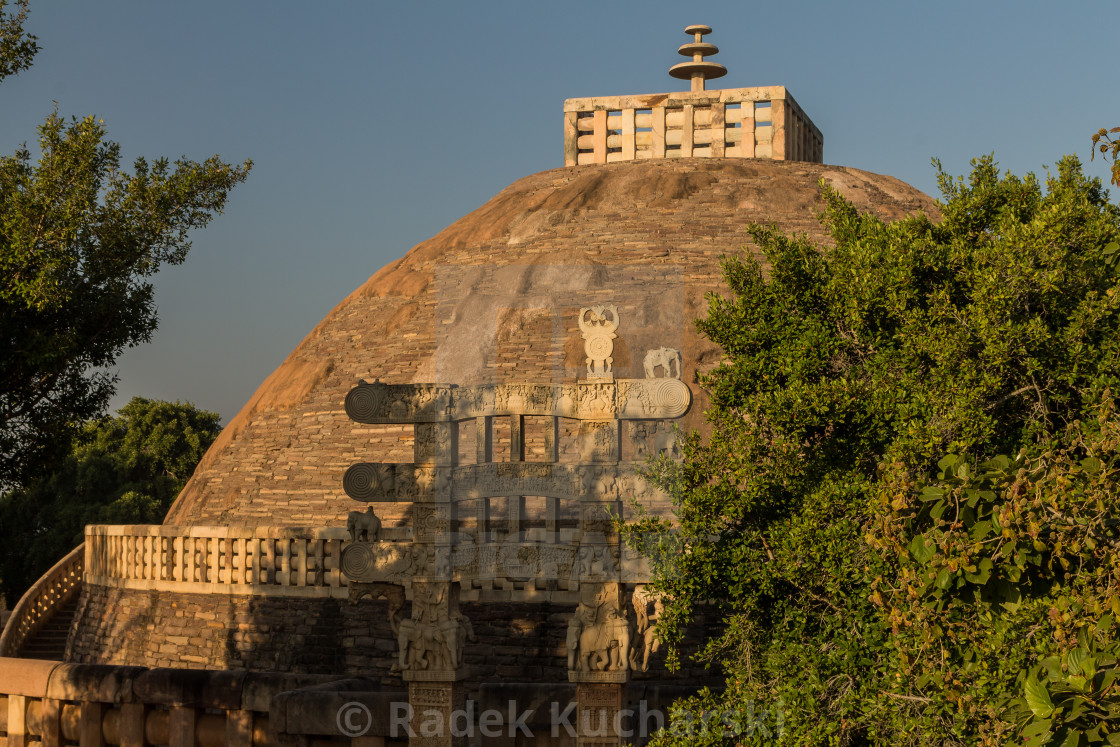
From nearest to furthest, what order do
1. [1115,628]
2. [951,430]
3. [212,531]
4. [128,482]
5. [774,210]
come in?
[1115,628]
[951,430]
[212,531]
[774,210]
[128,482]

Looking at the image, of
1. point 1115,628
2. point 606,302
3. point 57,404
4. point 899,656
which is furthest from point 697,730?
point 606,302

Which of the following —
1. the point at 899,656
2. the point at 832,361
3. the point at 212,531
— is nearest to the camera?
the point at 899,656

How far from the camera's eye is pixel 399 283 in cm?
2530

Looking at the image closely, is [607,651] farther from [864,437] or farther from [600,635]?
[864,437]

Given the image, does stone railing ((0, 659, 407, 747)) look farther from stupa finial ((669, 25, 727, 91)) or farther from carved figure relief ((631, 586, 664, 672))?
stupa finial ((669, 25, 727, 91))

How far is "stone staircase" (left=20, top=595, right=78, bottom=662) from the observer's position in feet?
68.9

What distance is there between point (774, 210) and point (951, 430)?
1608 cm

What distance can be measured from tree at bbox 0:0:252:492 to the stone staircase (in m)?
7.97

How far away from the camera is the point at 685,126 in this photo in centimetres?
2572

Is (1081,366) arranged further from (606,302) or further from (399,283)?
(399,283)

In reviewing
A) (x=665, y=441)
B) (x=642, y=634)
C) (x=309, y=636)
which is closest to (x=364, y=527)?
(x=642, y=634)

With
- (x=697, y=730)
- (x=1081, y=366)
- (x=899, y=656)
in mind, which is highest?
(x=1081, y=366)

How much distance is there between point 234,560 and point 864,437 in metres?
10.5

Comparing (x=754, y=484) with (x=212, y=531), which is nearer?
(x=754, y=484)
